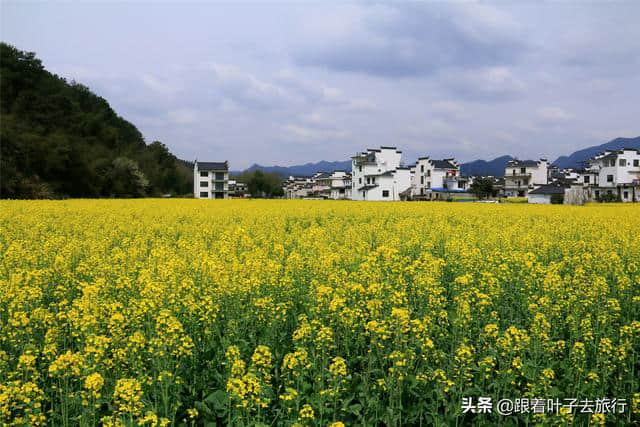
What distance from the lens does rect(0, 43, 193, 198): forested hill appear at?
44.2m

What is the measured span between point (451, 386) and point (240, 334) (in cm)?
246

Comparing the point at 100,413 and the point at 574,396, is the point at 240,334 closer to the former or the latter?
the point at 100,413

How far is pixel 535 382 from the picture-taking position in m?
4.46

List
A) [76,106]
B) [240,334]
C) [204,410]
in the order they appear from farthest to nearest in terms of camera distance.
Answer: [76,106], [240,334], [204,410]

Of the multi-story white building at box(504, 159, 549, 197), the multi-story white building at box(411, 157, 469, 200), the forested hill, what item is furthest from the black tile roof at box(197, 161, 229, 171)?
the multi-story white building at box(504, 159, 549, 197)

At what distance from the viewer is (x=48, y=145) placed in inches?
1957

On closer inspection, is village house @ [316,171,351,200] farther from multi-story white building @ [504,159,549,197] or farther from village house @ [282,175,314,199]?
multi-story white building @ [504,159,549,197]

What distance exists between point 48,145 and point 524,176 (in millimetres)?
96731

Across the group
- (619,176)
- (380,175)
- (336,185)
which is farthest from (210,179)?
(619,176)

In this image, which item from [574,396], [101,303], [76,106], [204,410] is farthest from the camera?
[76,106]

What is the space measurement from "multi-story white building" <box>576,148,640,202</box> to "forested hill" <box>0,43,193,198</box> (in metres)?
77.9

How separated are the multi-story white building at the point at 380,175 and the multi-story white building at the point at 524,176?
1393 inches

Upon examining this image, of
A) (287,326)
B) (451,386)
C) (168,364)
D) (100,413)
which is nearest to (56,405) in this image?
(100,413)

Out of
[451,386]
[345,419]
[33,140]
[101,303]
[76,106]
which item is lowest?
[345,419]
